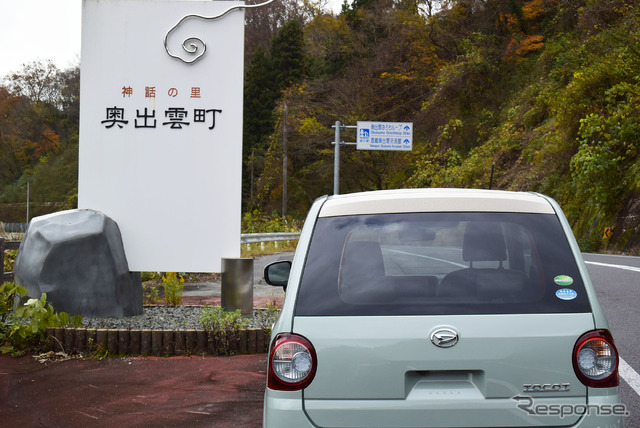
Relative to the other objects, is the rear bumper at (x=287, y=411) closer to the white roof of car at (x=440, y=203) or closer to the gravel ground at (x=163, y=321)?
the white roof of car at (x=440, y=203)

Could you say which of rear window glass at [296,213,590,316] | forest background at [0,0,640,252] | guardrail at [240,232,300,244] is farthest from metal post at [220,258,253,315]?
forest background at [0,0,640,252]

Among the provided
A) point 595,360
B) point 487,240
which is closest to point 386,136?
point 487,240

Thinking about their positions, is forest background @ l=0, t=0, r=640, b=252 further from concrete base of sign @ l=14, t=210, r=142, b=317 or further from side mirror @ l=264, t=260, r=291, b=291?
side mirror @ l=264, t=260, r=291, b=291

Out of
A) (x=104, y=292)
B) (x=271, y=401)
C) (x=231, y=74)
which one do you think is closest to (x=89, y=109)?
(x=231, y=74)

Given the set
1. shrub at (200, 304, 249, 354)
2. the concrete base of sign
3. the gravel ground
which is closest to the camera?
shrub at (200, 304, 249, 354)

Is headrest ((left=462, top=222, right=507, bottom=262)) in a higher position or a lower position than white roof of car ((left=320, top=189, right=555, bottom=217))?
lower

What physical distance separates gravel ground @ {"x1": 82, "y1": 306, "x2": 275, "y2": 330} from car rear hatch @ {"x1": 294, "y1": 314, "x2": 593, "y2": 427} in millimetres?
4660

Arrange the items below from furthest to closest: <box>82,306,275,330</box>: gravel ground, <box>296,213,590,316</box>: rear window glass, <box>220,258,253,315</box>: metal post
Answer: <box>220,258,253,315</box>: metal post < <box>82,306,275,330</box>: gravel ground < <box>296,213,590,316</box>: rear window glass

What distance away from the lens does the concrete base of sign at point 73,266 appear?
7621 mm

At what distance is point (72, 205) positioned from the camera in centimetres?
8594

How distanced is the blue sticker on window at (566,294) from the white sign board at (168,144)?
5973 mm

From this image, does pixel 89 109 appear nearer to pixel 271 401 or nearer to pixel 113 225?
pixel 113 225

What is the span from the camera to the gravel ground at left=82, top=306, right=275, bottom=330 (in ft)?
24.5

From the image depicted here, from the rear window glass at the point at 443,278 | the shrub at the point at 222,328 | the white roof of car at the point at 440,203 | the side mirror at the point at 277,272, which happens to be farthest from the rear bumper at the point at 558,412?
the shrub at the point at 222,328
